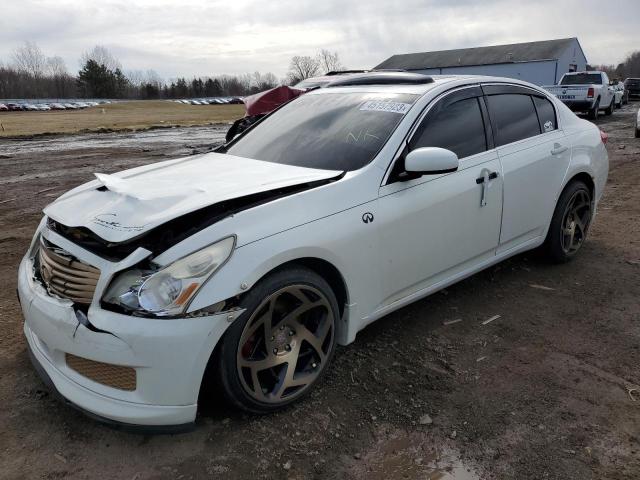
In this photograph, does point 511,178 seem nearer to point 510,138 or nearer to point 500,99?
point 510,138

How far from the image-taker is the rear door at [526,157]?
3.90 m

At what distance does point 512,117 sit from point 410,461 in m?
2.86

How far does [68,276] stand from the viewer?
8.18 feet

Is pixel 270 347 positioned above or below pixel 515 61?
below

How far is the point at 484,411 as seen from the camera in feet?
9.04

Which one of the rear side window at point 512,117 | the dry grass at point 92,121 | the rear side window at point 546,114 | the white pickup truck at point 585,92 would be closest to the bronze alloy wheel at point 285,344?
the rear side window at point 512,117

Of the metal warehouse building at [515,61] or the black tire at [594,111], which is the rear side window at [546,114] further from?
the metal warehouse building at [515,61]

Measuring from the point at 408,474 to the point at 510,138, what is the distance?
271 cm

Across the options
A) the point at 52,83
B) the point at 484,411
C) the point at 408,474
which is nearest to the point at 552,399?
the point at 484,411

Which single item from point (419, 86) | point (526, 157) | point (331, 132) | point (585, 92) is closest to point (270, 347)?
point (331, 132)

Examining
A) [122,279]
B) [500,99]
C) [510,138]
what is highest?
[500,99]

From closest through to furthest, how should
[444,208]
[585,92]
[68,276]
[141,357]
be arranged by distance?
[141,357] < [68,276] < [444,208] < [585,92]

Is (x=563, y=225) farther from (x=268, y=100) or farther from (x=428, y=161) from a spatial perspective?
(x=268, y=100)

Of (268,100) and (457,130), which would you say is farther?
(268,100)
